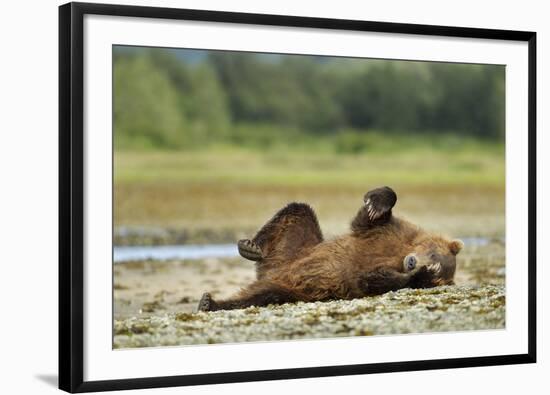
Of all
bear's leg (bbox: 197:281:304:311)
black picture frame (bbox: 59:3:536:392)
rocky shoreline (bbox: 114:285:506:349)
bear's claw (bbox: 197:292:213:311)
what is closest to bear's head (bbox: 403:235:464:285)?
rocky shoreline (bbox: 114:285:506:349)

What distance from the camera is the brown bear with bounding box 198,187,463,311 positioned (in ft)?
26.3

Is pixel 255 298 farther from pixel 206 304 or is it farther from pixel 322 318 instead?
pixel 322 318

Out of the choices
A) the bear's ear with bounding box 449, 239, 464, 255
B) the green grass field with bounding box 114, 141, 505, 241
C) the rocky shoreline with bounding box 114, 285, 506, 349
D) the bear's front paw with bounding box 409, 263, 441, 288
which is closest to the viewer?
the rocky shoreline with bounding box 114, 285, 506, 349

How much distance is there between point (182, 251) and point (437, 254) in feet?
19.2

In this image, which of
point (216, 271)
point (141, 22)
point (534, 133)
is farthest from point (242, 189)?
point (141, 22)

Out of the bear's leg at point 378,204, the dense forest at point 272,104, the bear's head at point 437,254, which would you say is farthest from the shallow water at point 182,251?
the bear's leg at point 378,204

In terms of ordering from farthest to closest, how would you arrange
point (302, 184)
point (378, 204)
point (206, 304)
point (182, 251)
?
1. point (302, 184)
2. point (182, 251)
3. point (378, 204)
4. point (206, 304)

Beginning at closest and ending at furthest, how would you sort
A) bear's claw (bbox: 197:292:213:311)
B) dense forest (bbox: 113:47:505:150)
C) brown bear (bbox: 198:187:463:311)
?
bear's claw (bbox: 197:292:213:311), brown bear (bbox: 198:187:463:311), dense forest (bbox: 113:47:505:150)

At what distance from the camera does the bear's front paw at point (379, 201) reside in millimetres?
8266

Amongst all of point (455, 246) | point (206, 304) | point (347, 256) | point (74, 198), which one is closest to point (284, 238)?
point (347, 256)

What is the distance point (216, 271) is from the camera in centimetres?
1273

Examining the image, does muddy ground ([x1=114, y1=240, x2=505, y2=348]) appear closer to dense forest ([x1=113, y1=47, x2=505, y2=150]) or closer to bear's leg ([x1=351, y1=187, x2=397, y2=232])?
bear's leg ([x1=351, y1=187, x2=397, y2=232])

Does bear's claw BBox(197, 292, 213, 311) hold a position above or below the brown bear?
below

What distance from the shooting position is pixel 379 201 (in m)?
8.27
